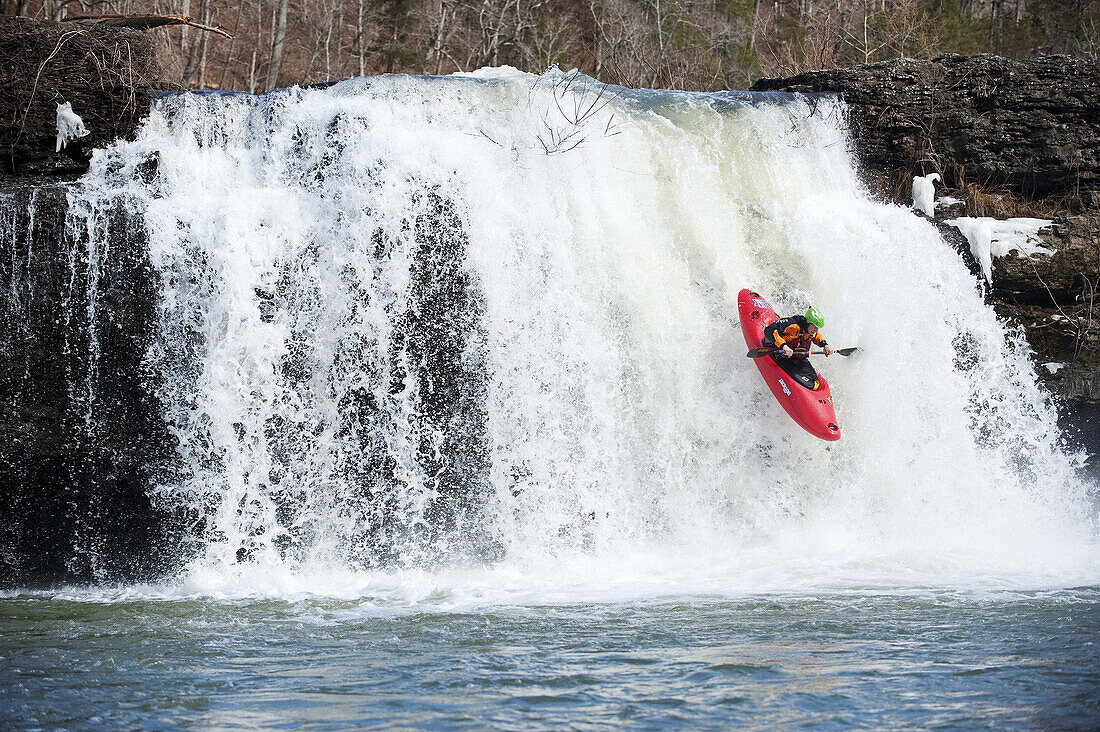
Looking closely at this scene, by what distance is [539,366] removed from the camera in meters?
8.52

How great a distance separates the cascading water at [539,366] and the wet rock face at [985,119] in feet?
6.00

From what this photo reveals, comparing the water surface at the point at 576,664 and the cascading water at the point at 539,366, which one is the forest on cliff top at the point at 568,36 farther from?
the water surface at the point at 576,664

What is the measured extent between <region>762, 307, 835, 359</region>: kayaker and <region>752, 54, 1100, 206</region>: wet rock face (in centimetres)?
376

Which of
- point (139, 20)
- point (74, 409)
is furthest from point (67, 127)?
point (74, 409)

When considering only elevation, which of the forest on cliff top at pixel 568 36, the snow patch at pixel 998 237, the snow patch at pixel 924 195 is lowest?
the snow patch at pixel 998 237

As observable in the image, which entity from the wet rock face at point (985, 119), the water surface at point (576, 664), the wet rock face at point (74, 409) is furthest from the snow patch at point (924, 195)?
the wet rock face at point (74, 409)

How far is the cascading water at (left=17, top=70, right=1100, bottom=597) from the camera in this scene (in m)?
7.95

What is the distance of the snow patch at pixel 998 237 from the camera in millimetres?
10500

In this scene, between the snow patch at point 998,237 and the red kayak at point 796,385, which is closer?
the red kayak at point 796,385

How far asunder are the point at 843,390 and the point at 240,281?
559cm

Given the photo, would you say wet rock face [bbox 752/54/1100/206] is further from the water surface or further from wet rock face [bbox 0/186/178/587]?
wet rock face [bbox 0/186/178/587]

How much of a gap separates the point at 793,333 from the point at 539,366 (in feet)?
7.46

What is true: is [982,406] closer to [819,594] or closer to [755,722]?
[819,594]

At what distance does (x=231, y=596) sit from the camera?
276 inches
